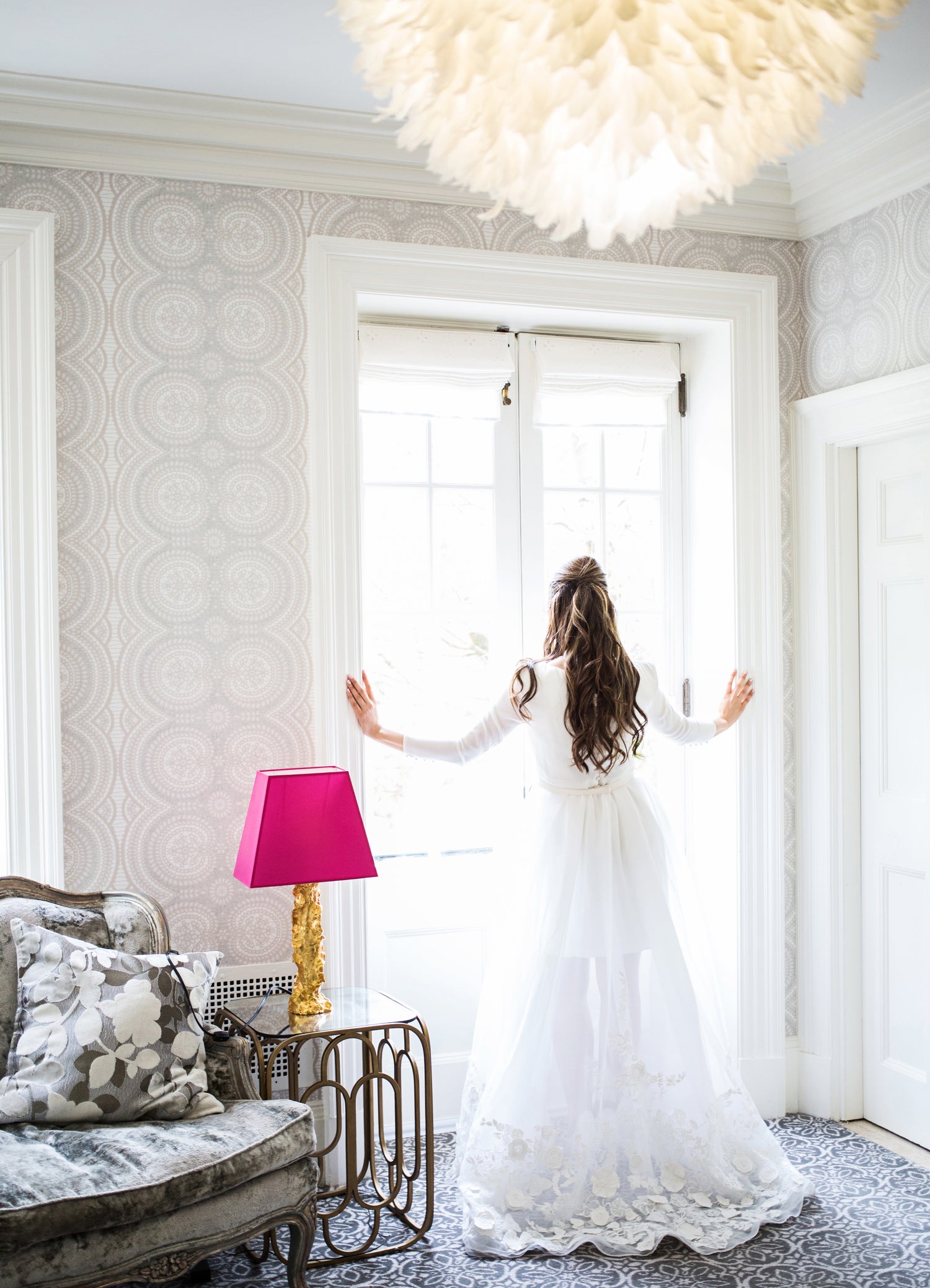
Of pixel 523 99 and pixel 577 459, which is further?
pixel 577 459

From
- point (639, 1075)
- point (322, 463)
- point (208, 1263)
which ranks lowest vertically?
point (208, 1263)

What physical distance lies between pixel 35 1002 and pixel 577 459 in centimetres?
227

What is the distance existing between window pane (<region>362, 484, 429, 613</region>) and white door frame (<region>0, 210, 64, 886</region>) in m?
0.97

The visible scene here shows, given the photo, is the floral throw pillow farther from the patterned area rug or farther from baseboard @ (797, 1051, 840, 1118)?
baseboard @ (797, 1051, 840, 1118)

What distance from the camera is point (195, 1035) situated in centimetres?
241

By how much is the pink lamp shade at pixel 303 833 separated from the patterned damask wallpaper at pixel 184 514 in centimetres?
34

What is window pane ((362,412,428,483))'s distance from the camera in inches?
135

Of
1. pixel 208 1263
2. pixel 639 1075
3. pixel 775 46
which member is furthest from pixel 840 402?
pixel 208 1263

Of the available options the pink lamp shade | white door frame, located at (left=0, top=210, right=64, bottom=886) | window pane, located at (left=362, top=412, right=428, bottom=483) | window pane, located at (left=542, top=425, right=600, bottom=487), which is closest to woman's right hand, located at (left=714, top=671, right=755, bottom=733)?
window pane, located at (left=542, top=425, right=600, bottom=487)

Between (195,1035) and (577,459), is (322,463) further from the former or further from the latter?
(195,1035)

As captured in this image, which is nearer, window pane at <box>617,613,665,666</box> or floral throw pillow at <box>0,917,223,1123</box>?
floral throw pillow at <box>0,917,223,1123</box>

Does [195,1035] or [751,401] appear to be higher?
[751,401]

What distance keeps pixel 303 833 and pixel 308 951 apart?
1.08ft

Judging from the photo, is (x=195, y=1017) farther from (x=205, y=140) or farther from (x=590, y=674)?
(x=205, y=140)
